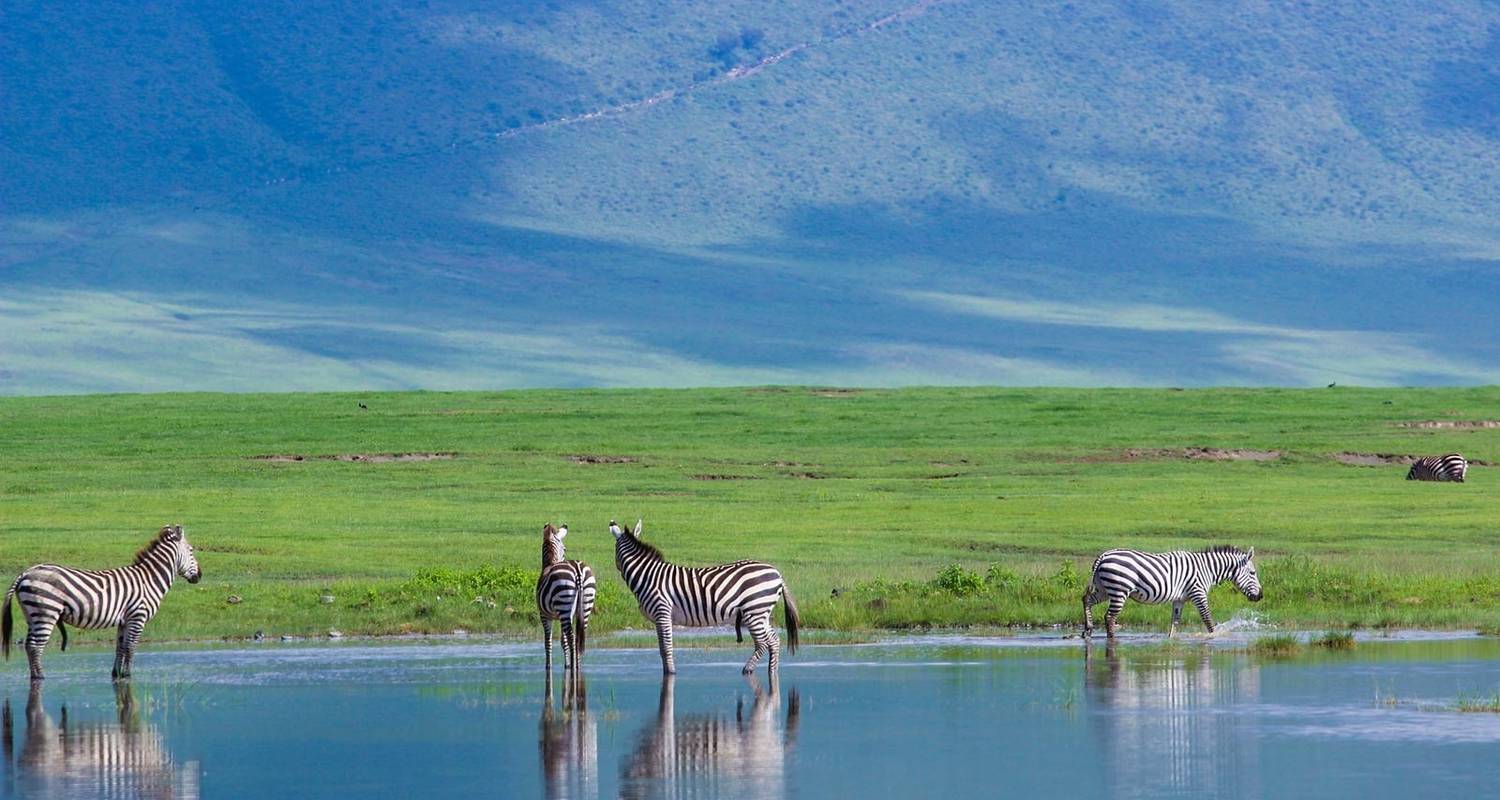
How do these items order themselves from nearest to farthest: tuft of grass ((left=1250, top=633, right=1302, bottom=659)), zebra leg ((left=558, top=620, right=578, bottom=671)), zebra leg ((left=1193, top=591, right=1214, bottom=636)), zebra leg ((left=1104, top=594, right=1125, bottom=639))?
zebra leg ((left=558, top=620, right=578, bottom=671)) < tuft of grass ((left=1250, top=633, right=1302, bottom=659)) < zebra leg ((left=1104, top=594, right=1125, bottom=639)) < zebra leg ((left=1193, top=591, right=1214, bottom=636))

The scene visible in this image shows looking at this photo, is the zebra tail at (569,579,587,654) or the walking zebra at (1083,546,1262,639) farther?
the walking zebra at (1083,546,1262,639)

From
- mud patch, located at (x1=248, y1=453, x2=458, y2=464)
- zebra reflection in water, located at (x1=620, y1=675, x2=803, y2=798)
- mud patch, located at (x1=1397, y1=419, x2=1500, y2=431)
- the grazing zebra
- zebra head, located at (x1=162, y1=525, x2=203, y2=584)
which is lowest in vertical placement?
zebra reflection in water, located at (x1=620, y1=675, x2=803, y2=798)

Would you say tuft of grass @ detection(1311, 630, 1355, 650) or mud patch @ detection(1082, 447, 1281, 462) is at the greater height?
mud patch @ detection(1082, 447, 1281, 462)

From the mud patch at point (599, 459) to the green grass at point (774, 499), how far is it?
25 centimetres

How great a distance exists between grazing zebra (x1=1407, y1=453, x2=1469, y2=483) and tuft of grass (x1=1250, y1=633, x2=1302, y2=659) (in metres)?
34.5

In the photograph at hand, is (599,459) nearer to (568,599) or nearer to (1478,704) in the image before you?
(568,599)

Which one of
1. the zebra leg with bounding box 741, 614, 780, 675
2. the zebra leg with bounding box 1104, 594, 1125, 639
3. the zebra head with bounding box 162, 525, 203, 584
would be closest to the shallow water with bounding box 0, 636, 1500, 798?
the zebra leg with bounding box 1104, 594, 1125, 639

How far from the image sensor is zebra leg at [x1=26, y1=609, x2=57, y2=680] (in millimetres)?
22344

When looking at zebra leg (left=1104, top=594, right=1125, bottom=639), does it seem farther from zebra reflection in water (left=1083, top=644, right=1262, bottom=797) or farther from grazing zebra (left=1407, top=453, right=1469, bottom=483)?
grazing zebra (left=1407, top=453, right=1469, bottom=483)

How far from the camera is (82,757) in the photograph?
17844mm

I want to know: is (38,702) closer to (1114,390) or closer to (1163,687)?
(1163,687)

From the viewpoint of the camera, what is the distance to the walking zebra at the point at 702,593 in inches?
873

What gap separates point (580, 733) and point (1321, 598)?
14176 millimetres

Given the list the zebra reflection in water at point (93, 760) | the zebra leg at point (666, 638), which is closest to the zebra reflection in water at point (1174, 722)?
the zebra leg at point (666, 638)
